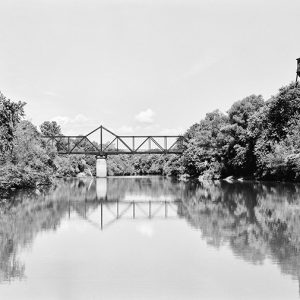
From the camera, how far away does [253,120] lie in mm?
66875

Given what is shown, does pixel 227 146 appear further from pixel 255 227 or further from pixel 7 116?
pixel 255 227

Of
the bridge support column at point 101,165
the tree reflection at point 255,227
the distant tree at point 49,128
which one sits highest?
the distant tree at point 49,128

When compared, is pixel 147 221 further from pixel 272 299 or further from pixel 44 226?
pixel 272 299

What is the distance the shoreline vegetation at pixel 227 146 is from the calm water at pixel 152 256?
636 inches

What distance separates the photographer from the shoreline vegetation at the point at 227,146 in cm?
4169

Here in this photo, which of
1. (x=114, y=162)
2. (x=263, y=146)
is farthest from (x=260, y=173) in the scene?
(x=114, y=162)

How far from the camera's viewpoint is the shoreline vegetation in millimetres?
41688

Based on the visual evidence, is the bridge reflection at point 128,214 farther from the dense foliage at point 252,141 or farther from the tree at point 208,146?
the tree at point 208,146

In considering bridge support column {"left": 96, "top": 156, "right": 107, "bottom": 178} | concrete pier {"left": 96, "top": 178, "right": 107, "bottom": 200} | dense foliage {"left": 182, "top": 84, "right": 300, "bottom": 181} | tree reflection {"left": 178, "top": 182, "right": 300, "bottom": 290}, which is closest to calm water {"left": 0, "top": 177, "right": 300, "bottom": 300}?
tree reflection {"left": 178, "top": 182, "right": 300, "bottom": 290}

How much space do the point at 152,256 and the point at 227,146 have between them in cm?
6303

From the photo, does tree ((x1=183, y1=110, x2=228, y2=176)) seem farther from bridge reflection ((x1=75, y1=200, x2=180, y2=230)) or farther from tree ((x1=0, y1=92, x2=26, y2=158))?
bridge reflection ((x1=75, y1=200, x2=180, y2=230))

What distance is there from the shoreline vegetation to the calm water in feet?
53.0

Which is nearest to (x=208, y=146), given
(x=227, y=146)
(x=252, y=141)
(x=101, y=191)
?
(x=227, y=146)

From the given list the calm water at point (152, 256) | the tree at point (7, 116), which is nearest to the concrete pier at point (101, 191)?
the tree at point (7, 116)
